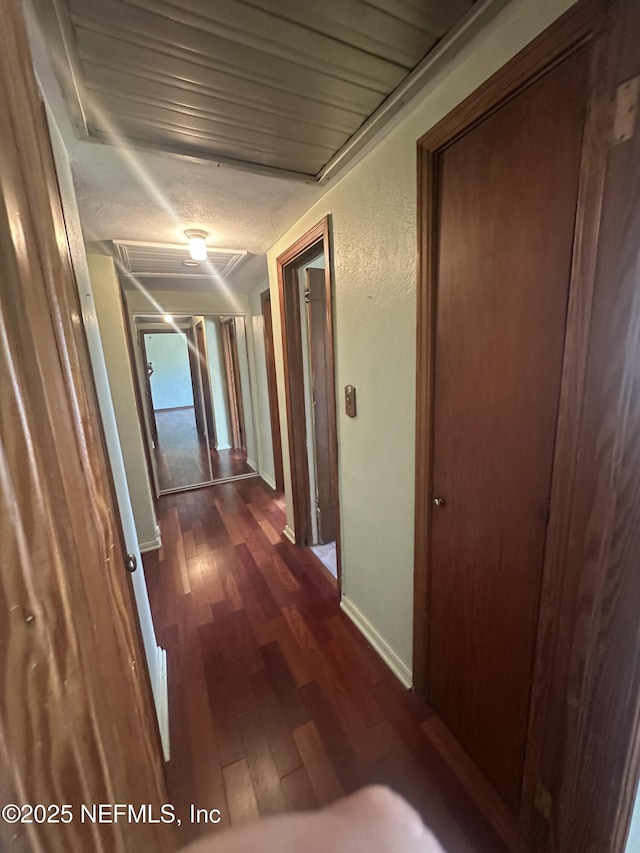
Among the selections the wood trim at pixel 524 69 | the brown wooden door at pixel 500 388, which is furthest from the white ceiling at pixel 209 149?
the brown wooden door at pixel 500 388

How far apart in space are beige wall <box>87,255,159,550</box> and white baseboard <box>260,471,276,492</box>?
134 centimetres

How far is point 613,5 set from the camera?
24.1 inches

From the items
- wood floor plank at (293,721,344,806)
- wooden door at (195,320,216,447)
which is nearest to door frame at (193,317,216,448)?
wooden door at (195,320,216,447)

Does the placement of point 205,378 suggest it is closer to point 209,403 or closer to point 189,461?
point 209,403

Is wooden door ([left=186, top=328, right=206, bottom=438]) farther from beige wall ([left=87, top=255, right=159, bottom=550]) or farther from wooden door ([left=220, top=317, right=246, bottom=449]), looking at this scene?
beige wall ([left=87, top=255, right=159, bottom=550])

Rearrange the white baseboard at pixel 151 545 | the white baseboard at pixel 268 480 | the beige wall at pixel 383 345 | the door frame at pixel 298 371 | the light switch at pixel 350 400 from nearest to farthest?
the beige wall at pixel 383 345 → the light switch at pixel 350 400 → the door frame at pixel 298 371 → the white baseboard at pixel 151 545 → the white baseboard at pixel 268 480

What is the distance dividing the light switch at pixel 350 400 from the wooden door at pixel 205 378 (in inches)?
117

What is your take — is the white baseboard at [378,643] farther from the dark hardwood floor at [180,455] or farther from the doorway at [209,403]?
the dark hardwood floor at [180,455]

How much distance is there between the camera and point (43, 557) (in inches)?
11.2

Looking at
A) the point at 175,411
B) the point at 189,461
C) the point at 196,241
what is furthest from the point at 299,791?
the point at 175,411

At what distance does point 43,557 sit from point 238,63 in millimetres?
1261

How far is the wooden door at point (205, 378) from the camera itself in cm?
411

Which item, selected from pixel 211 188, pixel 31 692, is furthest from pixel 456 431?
pixel 211 188

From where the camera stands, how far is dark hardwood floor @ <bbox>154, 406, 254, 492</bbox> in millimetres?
4148
